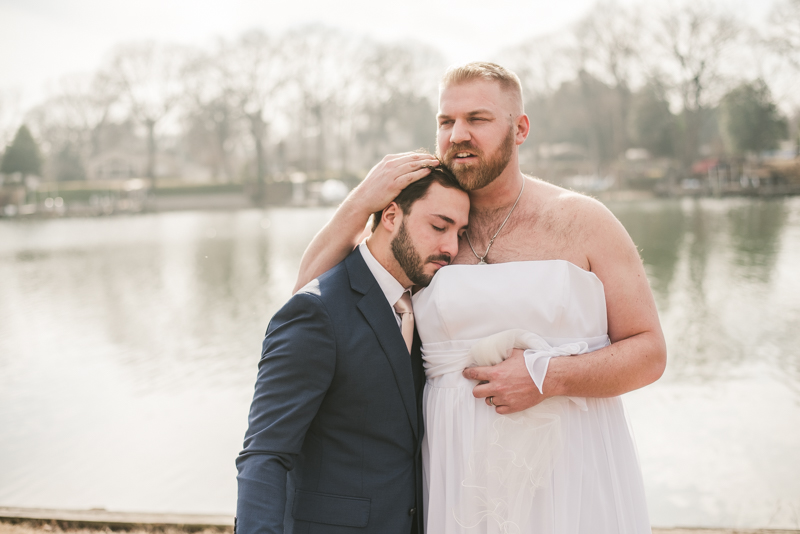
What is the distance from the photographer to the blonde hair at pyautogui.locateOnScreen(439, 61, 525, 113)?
2.46 metres

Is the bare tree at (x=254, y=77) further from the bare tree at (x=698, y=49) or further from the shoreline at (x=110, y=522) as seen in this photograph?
the shoreline at (x=110, y=522)

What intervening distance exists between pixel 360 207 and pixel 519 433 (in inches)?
41.9

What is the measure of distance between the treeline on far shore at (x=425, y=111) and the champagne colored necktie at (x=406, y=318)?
4623 centimetres

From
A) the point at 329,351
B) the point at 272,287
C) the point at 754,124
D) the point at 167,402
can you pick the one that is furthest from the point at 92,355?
the point at 754,124

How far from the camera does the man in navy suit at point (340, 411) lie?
195 cm

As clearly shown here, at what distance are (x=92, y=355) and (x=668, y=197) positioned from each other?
49.2 meters

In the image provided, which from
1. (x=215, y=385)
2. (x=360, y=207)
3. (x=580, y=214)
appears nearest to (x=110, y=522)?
(x=360, y=207)

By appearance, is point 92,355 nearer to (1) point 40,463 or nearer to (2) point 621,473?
(1) point 40,463

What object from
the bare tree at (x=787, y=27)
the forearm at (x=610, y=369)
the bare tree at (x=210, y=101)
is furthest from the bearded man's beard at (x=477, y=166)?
the bare tree at (x=210, y=101)

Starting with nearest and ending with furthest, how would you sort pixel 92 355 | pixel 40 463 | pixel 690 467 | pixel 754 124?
pixel 690 467, pixel 40 463, pixel 92 355, pixel 754 124

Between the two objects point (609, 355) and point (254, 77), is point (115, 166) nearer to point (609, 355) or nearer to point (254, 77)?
point (254, 77)

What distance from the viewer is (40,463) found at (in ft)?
22.9

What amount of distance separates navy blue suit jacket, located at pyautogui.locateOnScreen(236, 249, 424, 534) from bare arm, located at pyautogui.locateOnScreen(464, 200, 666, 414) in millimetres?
359

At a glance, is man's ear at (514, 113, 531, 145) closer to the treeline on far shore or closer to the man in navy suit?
the man in navy suit
